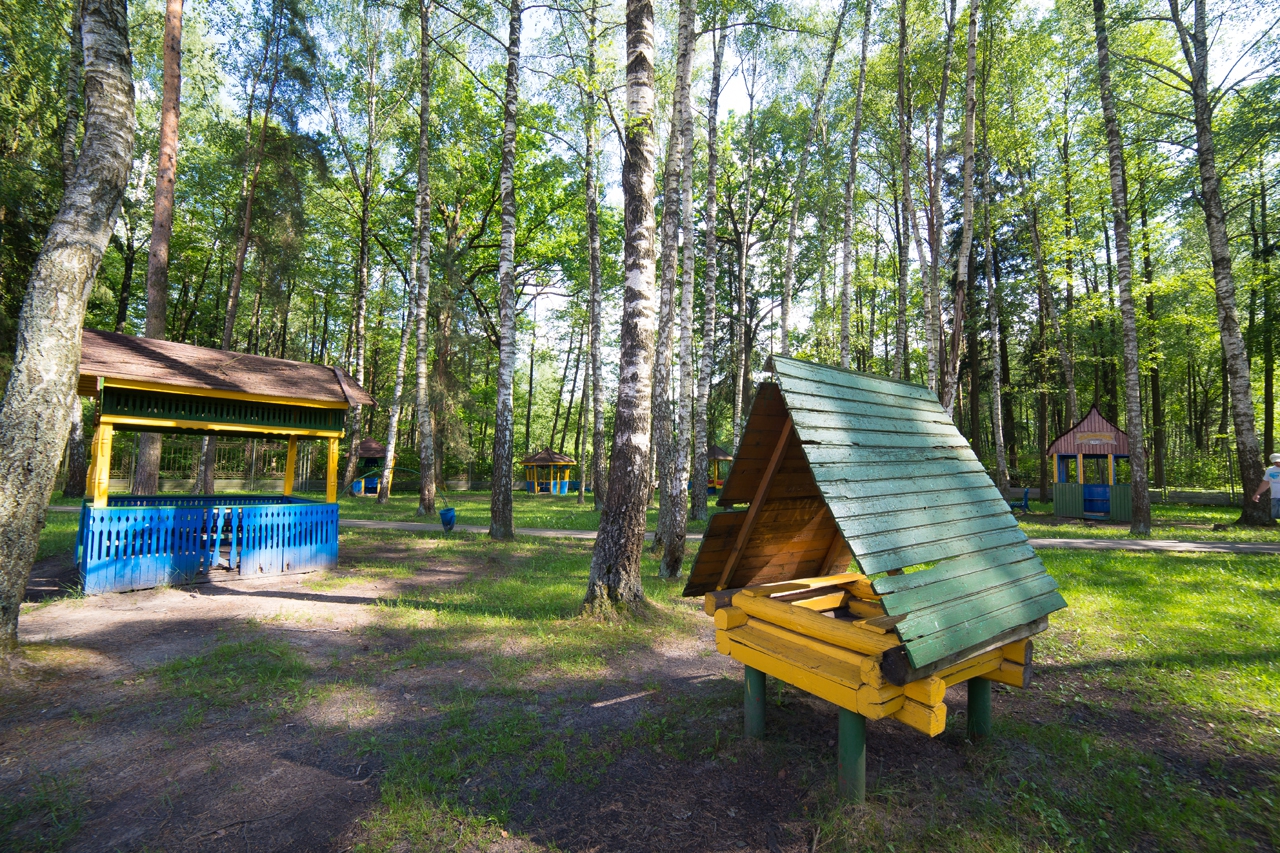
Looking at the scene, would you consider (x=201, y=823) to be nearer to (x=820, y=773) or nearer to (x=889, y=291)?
(x=820, y=773)

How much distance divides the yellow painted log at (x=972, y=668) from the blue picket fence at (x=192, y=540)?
30.6ft

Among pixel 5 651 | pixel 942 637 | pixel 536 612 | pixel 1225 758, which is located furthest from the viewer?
pixel 536 612

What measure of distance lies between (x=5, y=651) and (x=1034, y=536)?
16712mm

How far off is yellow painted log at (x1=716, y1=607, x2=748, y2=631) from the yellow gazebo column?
861 centimetres

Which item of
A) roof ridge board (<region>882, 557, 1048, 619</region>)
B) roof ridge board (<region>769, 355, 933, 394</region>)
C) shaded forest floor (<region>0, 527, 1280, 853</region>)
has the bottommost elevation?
shaded forest floor (<region>0, 527, 1280, 853</region>)

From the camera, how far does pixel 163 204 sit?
35.4ft

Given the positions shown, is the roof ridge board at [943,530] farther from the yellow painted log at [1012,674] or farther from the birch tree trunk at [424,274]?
the birch tree trunk at [424,274]

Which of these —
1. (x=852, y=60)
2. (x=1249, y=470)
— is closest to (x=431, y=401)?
(x=852, y=60)

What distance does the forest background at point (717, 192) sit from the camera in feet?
46.7

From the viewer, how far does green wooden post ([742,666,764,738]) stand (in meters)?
3.54

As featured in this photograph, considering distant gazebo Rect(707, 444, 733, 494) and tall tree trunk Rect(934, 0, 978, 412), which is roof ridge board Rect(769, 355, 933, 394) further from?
distant gazebo Rect(707, 444, 733, 494)

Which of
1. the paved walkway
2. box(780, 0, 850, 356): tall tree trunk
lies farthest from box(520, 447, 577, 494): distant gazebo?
box(780, 0, 850, 356): tall tree trunk

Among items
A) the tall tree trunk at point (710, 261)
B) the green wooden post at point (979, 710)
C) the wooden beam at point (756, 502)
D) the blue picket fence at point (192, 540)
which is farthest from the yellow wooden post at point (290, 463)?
the green wooden post at point (979, 710)

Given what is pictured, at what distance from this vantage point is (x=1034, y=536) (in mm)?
12281
